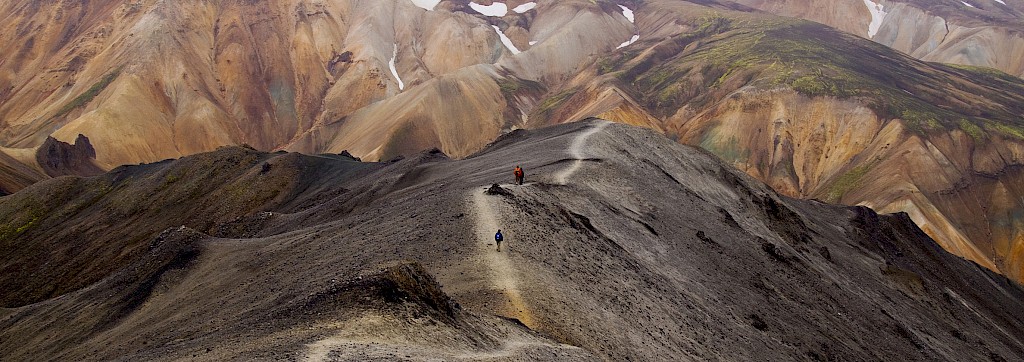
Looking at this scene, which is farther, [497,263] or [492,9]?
[492,9]

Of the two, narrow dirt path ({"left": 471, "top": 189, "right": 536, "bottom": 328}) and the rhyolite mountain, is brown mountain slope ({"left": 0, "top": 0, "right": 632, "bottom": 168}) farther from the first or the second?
narrow dirt path ({"left": 471, "top": 189, "right": 536, "bottom": 328})

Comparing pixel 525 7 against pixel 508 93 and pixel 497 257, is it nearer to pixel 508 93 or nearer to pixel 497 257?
pixel 508 93

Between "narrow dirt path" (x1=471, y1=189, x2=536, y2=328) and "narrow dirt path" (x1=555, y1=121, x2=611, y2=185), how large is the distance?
8805 mm

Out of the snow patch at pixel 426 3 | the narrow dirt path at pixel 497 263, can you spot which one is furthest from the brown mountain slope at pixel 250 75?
the narrow dirt path at pixel 497 263

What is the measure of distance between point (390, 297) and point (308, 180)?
49296 millimetres

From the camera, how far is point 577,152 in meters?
48.2

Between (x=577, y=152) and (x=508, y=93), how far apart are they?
97852 mm

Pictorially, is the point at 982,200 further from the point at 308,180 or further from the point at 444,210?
the point at 444,210

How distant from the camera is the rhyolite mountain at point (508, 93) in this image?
4070 inches

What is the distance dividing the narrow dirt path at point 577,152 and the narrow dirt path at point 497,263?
8.80 metres

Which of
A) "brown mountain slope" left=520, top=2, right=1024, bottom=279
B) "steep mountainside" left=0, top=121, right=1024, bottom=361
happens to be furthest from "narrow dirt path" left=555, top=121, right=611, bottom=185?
"brown mountain slope" left=520, top=2, right=1024, bottom=279

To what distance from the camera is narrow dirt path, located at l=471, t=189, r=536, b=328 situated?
2348 centimetres

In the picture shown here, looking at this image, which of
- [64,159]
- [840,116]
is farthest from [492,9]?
[64,159]

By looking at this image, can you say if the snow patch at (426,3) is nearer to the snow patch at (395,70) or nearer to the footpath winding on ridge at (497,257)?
the snow patch at (395,70)
